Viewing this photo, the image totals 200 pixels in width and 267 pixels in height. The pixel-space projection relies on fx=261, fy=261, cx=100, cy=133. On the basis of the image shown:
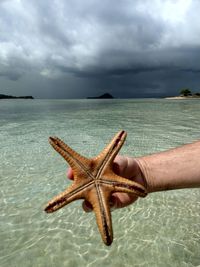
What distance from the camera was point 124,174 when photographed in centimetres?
310

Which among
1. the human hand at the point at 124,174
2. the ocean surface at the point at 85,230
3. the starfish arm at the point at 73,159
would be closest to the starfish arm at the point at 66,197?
the starfish arm at the point at 73,159

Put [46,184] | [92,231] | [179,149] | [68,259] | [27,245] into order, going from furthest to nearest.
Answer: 1. [46,184]
2. [92,231]
3. [27,245]
4. [68,259]
5. [179,149]

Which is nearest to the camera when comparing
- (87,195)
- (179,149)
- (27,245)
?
(87,195)

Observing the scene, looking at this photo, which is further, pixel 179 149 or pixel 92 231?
pixel 92 231

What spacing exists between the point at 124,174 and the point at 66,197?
40.1 inches

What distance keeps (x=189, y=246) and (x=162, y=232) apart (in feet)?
2.11

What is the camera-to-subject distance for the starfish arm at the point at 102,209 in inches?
81.0

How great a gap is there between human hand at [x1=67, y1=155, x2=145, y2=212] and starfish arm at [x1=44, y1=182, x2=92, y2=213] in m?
0.25

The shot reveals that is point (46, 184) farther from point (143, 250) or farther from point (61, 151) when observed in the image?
point (61, 151)

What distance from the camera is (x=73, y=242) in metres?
5.34

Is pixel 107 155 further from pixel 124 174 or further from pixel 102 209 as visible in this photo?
pixel 124 174

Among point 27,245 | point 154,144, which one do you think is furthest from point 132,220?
point 154,144

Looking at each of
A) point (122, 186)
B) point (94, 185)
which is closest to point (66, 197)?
point (94, 185)

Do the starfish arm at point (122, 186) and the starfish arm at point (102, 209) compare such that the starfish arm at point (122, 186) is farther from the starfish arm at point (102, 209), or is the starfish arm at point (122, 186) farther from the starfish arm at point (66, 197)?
the starfish arm at point (66, 197)
